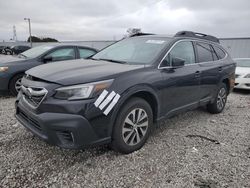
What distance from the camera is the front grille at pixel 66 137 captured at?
2436mm

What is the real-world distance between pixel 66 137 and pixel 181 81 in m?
2.01

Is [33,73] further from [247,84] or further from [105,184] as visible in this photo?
[247,84]

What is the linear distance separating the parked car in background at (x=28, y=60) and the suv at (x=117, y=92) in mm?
2484

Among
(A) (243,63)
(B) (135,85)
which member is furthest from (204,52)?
(A) (243,63)

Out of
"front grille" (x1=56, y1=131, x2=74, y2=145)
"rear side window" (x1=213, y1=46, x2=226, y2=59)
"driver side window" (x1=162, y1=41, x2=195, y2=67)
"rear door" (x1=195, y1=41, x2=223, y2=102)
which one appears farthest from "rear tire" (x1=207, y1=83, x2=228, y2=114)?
"front grille" (x1=56, y1=131, x2=74, y2=145)

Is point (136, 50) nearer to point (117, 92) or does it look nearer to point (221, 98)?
point (117, 92)

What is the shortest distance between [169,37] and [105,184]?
255cm

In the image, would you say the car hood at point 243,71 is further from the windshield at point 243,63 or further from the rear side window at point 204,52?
the rear side window at point 204,52

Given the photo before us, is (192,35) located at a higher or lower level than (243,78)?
higher

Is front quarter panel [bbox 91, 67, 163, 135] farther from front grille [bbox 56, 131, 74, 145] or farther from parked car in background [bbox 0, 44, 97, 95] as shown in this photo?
parked car in background [bbox 0, 44, 97, 95]

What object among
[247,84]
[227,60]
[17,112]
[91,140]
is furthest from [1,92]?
[247,84]

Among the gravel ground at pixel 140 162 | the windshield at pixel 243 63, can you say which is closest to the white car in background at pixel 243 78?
the windshield at pixel 243 63

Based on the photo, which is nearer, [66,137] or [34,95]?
[66,137]

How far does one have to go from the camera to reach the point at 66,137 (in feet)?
8.09
